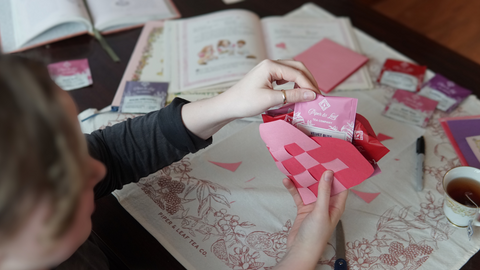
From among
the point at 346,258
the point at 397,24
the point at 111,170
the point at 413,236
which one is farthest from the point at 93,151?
the point at 397,24

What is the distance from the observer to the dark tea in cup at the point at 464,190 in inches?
25.9

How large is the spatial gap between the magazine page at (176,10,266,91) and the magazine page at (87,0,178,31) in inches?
4.1

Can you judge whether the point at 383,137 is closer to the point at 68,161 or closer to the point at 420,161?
the point at 420,161

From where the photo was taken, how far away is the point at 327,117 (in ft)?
1.88

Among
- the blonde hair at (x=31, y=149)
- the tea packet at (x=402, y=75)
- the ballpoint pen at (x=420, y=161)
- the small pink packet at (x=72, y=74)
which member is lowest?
the ballpoint pen at (x=420, y=161)

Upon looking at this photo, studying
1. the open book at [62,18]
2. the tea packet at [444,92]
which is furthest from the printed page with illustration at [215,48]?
the tea packet at [444,92]

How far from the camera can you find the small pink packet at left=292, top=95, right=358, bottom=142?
56 cm

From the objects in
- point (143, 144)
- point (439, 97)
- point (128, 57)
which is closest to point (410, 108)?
point (439, 97)

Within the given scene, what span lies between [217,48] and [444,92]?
619 millimetres

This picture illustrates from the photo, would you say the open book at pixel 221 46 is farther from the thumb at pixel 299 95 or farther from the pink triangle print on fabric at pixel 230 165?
the thumb at pixel 299 95

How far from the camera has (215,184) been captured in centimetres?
74

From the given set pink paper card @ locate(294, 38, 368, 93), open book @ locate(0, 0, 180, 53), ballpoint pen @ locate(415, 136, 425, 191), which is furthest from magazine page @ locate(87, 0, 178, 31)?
ballpoint pen @ locate(415, 136, 425, 191)

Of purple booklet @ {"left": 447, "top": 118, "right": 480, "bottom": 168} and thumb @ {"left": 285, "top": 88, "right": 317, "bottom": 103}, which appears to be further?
purple booklet @ {"left": 447, "top": 118, "right": 480, "bottom": 168}

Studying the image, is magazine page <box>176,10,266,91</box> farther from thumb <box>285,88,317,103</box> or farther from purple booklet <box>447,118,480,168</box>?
purple booklet <box>447,118,480,168</box>
